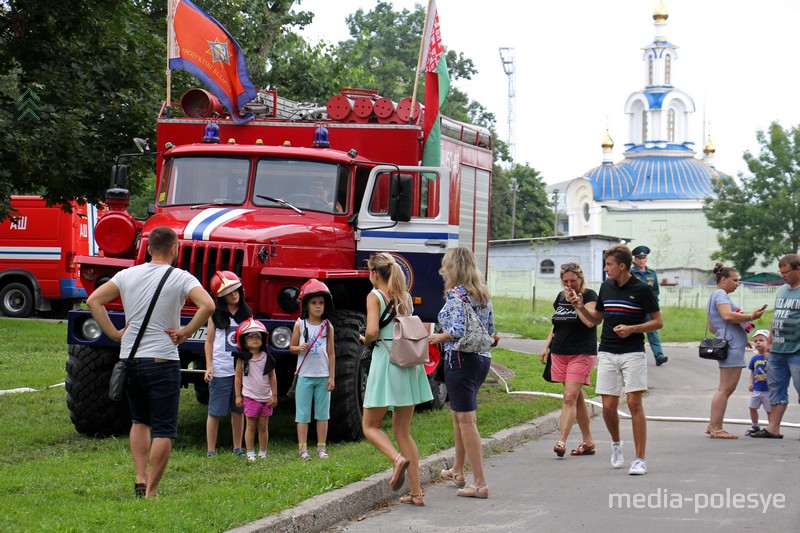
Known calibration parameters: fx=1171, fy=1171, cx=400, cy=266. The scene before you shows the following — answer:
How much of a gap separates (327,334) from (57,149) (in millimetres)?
10371

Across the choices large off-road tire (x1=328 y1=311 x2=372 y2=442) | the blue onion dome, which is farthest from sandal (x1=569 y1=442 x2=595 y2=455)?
the blue onion dome

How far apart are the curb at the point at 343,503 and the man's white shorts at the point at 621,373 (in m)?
1.45

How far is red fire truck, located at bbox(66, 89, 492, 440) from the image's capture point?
10461mm

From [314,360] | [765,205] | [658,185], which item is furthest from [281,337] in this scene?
[658,185]

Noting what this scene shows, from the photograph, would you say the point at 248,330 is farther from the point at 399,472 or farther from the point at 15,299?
the point at 15,299

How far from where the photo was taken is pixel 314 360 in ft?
32.7

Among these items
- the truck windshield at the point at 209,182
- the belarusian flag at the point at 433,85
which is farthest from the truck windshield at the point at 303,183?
the belarusian flag at the point at 433,85

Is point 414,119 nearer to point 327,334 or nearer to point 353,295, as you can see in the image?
point 353,295

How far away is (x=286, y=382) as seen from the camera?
1223 centimetres

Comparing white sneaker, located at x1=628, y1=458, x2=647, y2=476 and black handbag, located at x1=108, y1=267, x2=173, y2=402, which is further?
white sneaker, located at x1=628, y1=458, x2=647, y2=476

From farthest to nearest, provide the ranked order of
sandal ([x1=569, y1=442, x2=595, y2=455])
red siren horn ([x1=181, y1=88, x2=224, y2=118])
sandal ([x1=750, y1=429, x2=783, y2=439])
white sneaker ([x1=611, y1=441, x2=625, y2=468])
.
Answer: red siren horn ([x1=181, y1=88, x2=224, y2=118]) → sandal ([x1=750, y1=429, x2=783, y2=439]) → sandal ([x1=569, y1=442, x2=595, y2=455]) → white sneaker ([x1=611, y1=441, x2=625, y2=468])

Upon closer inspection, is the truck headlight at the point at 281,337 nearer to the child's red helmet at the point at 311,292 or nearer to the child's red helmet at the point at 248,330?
the child's red helmet at the point at 311,292

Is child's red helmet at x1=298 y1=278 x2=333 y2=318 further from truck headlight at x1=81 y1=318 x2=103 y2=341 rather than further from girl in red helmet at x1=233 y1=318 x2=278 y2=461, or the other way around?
truck headlight at x1=81 y1=318 x2=103 y2=341

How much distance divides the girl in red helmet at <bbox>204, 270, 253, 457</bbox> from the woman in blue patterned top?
199cm
